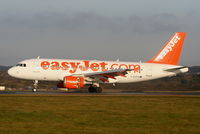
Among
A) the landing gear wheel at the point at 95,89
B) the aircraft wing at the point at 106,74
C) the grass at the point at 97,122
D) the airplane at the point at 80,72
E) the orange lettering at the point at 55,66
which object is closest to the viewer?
the grass at the point at 97,122

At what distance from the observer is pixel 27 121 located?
1603 cm

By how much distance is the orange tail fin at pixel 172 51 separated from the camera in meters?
49.4

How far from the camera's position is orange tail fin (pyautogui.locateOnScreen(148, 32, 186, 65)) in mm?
49438

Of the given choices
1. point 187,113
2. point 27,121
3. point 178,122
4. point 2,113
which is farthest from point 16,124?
point 187,113

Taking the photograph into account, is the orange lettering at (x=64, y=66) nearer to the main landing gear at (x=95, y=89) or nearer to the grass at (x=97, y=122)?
the main landing gear at (x=95, y=89)

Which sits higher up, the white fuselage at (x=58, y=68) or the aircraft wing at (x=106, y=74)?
the white fuselage at (x=58, y=68)

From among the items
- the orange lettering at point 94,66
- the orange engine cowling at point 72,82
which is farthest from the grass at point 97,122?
the orange lettering at point 94,66

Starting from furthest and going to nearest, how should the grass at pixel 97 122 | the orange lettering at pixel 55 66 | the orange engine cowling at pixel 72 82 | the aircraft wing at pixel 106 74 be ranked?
the orange lettering at pixel 55 66 → the aircraft wing at pixel 106 74 → the orange engine cowling at pixel 72 82 → the grass at pixel 97 122

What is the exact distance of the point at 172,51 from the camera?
49.6 metres

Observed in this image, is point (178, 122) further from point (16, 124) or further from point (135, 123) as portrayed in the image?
point (16, 124)

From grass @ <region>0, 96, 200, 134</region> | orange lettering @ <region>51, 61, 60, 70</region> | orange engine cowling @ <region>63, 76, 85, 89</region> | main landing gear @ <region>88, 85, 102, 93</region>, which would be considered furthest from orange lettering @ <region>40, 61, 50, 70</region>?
grass @ <region>0, 96, 200, 134</region>

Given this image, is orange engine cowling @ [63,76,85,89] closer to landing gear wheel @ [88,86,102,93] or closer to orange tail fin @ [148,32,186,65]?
landing gear wheel @ [88,86,102,93]

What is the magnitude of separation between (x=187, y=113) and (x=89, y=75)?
23181 mm

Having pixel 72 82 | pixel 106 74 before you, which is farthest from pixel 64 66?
pixel 106 74
